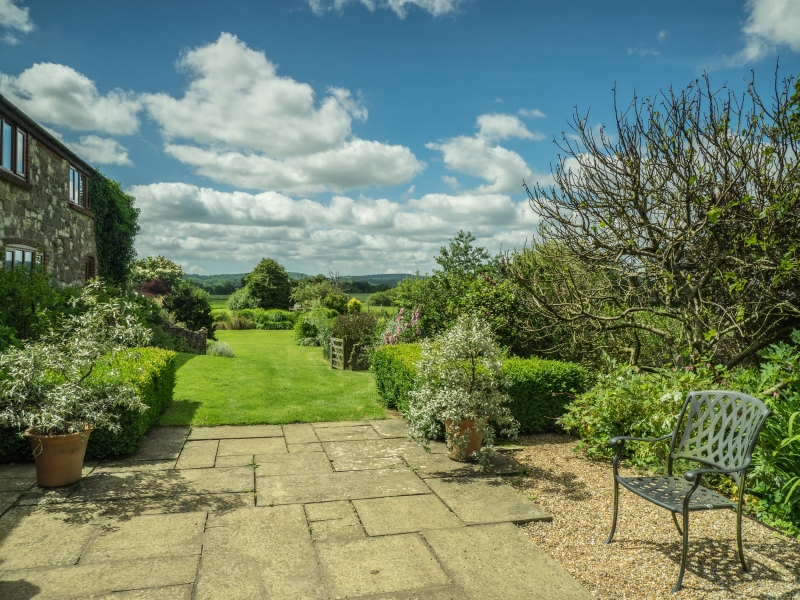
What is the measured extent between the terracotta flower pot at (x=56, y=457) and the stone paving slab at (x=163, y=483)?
0.20 metres

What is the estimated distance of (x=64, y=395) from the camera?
4.67 meters

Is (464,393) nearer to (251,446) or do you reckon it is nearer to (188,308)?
(251,446)

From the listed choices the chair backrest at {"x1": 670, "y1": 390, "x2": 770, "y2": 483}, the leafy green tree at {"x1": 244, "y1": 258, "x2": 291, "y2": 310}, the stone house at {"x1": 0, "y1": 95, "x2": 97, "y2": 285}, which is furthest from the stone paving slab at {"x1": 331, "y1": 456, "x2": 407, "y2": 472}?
the leafy green tree at {"x1": 244, "y1": 258, "x2": 291, "y2": 310}

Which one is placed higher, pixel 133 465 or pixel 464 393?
pixel 464 393

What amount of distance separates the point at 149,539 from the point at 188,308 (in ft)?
57.9

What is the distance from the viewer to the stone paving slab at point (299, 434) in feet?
21.7

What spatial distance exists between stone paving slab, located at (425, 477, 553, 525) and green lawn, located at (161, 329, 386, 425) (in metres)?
3.14

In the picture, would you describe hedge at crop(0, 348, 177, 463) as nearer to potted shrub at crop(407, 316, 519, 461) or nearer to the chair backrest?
potted shrub at crop(407, 316, 519, 461)

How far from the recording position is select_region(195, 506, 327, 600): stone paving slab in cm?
313

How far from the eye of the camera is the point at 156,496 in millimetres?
4598

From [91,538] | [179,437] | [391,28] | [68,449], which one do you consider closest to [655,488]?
[91,538]

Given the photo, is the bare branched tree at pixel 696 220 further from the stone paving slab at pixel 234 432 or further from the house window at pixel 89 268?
the house window at pixel 89 268

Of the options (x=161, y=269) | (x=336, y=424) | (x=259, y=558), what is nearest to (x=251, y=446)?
(x=336, y=424)

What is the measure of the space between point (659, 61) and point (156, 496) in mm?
7720
